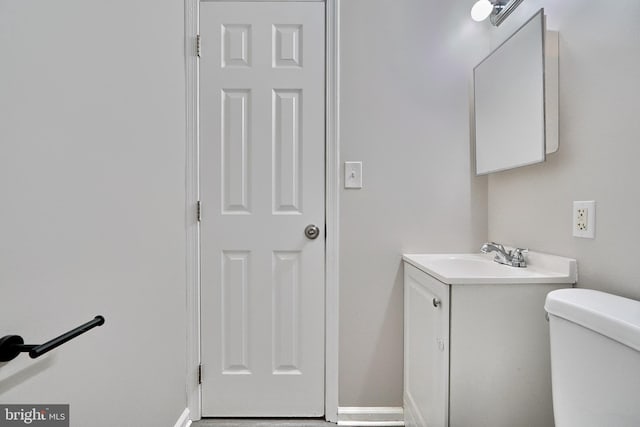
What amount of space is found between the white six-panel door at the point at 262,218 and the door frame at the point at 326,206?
0.11 feet

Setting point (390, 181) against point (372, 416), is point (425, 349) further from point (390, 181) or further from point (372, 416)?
point (390, 181)

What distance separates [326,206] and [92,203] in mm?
944

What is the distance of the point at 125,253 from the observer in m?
1.02

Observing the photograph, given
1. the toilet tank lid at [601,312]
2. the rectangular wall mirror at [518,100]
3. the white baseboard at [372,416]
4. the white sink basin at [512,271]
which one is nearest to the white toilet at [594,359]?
the toilet tank lid at [601,312]

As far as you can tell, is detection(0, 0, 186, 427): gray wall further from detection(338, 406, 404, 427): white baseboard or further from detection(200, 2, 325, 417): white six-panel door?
detection(338, 406, 404, 427): white baseboard

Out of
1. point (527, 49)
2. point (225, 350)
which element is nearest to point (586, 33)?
point (527, 49)

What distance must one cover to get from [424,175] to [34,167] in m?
1.44

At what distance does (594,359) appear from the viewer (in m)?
0.72

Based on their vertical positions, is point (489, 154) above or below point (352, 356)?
above

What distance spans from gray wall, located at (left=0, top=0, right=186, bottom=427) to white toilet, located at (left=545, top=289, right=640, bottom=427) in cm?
126

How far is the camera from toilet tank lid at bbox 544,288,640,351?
64 cm

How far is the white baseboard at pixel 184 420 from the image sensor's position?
4.60 ft

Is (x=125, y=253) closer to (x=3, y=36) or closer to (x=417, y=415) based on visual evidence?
(x=3, y=36)

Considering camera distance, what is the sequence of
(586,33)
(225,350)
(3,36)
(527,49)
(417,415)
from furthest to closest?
Result: 1. (225,350)
2. (417,415)
3. (527,49)
4. (586,33)
5. (3,36)
